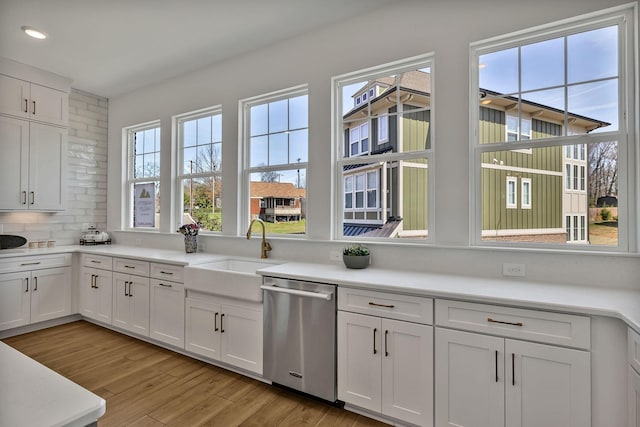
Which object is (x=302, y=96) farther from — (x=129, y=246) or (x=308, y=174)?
(x=129, y=246)

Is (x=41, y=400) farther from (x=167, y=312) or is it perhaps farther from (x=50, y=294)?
(x=50, y=294)

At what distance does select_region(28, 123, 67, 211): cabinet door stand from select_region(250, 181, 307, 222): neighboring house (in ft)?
8.41

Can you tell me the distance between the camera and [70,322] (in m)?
4.00

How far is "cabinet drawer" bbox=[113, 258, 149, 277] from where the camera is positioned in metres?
3.30

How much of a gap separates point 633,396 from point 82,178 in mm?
5794

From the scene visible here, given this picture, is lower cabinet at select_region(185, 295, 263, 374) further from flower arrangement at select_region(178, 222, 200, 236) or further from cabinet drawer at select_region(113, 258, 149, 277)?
flower arrangement at select_region(178, 222, 200, 236)

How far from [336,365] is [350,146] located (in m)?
1.84

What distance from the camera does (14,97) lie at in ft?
11.8

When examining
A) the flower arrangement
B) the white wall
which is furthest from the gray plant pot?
the flower arrangement

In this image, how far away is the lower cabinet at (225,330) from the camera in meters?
2.54

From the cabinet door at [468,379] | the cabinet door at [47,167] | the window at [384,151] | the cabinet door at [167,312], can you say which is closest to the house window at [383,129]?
the window at [384,151]

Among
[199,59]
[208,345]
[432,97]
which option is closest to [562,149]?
[432,97]

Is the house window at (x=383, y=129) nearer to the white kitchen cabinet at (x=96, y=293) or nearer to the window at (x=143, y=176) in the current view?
the window at (x=143, y=176)

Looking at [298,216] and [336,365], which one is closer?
[336,365]
